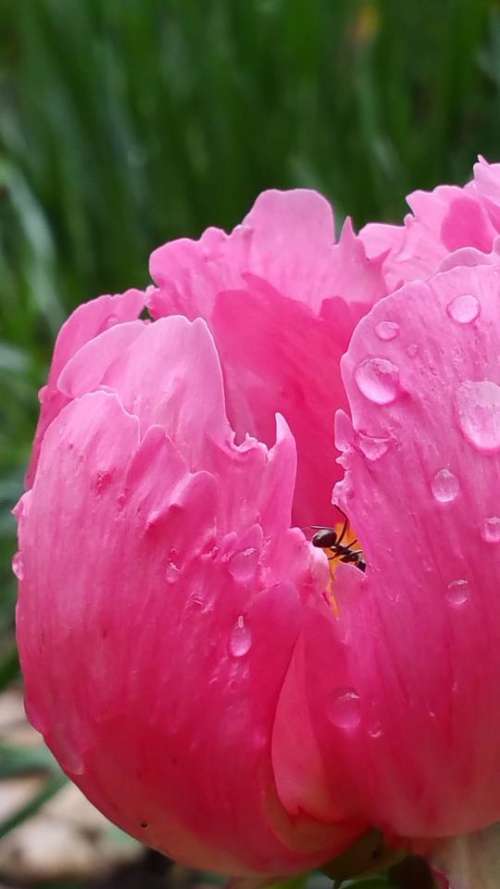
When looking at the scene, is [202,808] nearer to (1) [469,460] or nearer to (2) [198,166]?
(1) [469,460]

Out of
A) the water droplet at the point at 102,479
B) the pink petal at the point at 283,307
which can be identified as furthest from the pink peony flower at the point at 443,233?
the water droplet at the point at 102,479

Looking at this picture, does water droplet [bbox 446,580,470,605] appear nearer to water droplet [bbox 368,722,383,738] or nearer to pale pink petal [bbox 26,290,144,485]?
water droplet [bbox 368,722,383,738]

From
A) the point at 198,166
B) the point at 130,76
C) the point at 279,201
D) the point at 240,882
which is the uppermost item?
the point at 130,76

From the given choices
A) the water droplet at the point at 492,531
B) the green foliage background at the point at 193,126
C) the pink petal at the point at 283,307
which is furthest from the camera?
the green foliage background at the point at 193,126

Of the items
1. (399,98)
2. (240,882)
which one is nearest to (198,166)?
(399,98)

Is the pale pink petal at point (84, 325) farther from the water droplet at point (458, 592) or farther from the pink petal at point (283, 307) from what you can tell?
the water droplet at point (458, 592)

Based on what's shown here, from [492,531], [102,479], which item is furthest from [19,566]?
[492,531]
